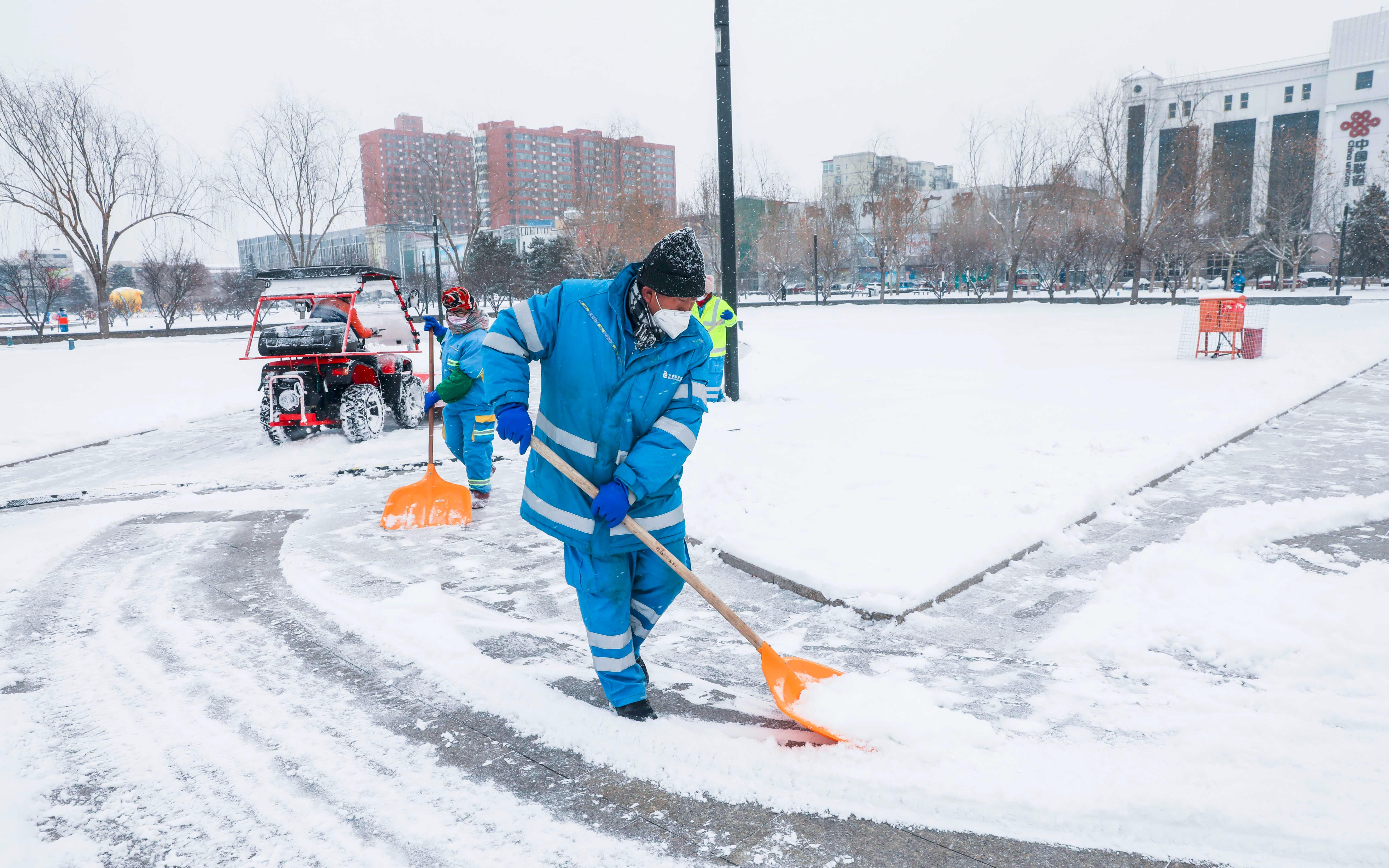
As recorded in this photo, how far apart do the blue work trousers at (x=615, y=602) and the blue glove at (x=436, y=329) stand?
3683 mm

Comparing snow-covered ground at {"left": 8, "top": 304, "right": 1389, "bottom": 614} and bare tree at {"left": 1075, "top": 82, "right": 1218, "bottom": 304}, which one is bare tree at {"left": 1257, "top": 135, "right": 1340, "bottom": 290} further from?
snow-covered ground at {"left": 8, "top": 304, "right": 1389, "bottom": 614}

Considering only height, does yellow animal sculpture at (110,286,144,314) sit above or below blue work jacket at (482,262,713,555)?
above

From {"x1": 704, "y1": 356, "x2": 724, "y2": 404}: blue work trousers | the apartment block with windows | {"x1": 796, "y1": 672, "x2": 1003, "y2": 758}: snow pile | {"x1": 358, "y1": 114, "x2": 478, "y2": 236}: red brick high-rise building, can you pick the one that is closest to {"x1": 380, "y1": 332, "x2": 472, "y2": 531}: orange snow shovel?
{"x1": 704, "y1": 356, "x2": 724, "y2": 404}: blue work trousers

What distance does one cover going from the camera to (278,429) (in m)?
9.32

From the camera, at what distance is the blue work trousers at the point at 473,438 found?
6262 millimetres

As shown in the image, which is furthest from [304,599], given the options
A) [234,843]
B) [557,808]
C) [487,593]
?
[557,808]

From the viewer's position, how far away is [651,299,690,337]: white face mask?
9.58ft

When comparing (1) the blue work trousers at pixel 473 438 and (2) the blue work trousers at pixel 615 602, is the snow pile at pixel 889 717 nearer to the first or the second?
(2) the blue work trousers at pixel 615 602

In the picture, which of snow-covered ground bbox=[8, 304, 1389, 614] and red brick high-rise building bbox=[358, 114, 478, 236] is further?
red brick high-rise building bbox=[358, 114, 478, 236]

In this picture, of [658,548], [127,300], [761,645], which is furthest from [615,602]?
[127,300]

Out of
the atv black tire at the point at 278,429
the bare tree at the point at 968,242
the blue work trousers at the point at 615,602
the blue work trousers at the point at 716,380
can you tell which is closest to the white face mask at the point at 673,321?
the blue work trousers at the point at 615,602

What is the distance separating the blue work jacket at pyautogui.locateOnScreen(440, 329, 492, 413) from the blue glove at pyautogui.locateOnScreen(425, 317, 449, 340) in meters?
0.04

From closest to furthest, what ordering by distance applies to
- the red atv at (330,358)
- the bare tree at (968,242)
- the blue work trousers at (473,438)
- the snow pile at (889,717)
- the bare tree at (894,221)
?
the snow pile at (889,717)
the blue work trousers at (473,438)
the red atv at (330,358)
the bare tree at (894,221)
the bare tree at (968,242)

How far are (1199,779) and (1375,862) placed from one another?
0.46 metres
